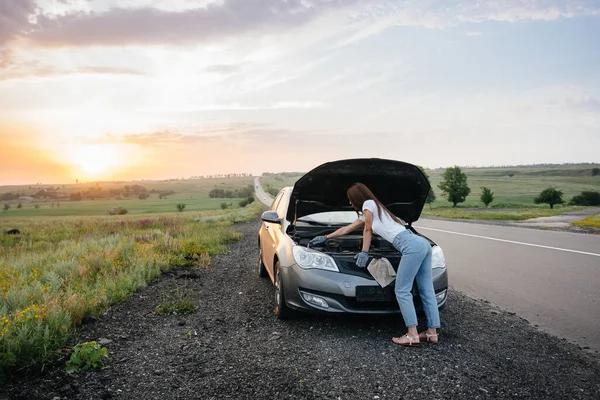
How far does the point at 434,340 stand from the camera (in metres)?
4.59

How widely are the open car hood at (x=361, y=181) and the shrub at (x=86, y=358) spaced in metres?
3.02

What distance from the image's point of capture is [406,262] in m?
4.47

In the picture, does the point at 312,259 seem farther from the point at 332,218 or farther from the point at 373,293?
the point at 332,218

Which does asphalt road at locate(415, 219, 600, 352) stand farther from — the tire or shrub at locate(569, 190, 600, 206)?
shrub at locate(569, 190, 600, 206)

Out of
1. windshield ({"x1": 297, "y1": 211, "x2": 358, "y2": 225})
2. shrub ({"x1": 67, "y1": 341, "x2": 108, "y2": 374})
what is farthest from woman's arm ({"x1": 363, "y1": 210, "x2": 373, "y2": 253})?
shrub ({"x1": 67, "y1": 341, "x2": 108, "y2": 374})

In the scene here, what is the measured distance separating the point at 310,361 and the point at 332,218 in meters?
2.71

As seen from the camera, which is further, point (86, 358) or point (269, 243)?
point (269, 243)

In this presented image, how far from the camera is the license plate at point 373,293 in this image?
15.3 feet

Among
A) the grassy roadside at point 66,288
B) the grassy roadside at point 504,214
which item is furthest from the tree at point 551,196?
the grassy roadside at point 66,288

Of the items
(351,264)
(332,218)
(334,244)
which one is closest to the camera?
(351,264)

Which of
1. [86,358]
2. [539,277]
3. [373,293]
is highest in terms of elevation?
[373,293]

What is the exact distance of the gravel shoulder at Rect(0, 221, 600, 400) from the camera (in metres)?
3.50

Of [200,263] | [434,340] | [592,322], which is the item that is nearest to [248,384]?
[434,340]

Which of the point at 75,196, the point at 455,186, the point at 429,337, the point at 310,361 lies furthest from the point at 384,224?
the point at 75,196
